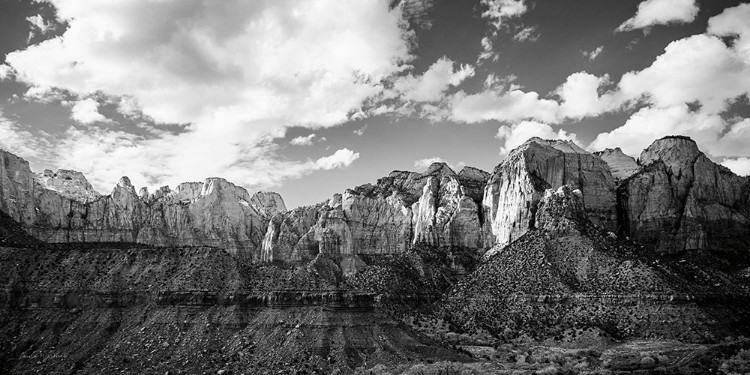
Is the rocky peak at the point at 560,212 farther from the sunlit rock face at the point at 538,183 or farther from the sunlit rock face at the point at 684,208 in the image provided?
the sunlit rock face at the point at 684,208

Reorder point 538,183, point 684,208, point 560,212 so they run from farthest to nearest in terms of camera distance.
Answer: point 684,208
point 538,183
point 560,212

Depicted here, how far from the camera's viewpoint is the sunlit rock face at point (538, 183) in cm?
17062

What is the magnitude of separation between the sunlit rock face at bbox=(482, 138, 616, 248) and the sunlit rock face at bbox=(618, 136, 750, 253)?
7.97 metres

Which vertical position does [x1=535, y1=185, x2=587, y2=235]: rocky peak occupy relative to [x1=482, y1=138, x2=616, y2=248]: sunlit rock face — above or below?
below

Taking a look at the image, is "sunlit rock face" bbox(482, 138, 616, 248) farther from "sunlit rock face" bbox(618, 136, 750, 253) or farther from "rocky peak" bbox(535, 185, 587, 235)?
"rocky peak" bbox(535, 185, 587, 235)

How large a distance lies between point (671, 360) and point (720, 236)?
10472 cm

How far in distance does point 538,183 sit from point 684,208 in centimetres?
4947

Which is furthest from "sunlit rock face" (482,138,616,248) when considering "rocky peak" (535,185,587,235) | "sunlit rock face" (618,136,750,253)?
"rocky peak" (535,185,587,235)

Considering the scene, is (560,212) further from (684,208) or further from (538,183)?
(684,208)

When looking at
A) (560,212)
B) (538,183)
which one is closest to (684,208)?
(538,183)

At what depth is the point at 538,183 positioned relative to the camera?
562 ft

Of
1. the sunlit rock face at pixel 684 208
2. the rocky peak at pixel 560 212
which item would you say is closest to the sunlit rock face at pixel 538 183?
the sunlit rock face at pixel 684 208

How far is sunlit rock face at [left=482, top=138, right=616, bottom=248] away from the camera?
560ft

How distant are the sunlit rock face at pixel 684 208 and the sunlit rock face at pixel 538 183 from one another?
7970mm
